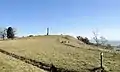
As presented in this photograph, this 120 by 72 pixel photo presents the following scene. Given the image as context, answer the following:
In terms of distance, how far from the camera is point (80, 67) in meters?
29.3

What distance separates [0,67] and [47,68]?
21.9 feet

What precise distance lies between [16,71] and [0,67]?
1665mm

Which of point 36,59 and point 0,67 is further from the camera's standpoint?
point 36,59

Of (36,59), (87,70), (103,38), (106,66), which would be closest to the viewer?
(87,70)

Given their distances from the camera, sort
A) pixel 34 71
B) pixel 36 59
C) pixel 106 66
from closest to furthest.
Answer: pixel 34 71, pixel 106 66, pixel 36 59

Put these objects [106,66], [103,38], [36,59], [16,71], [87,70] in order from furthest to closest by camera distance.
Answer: [103,38] → [36,59] → [106,66] → [87,70] → [16,71]

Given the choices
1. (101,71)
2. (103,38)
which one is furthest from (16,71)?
(103,38)

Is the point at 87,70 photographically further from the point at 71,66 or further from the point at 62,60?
the point at 62,60

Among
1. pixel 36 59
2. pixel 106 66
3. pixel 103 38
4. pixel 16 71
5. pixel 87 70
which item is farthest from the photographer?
pixel 103 38

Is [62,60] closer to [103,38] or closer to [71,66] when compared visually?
[71,66]

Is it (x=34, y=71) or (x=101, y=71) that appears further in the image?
(x=101, y=71)

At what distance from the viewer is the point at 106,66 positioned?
30.6m

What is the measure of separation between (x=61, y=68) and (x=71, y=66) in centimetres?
143

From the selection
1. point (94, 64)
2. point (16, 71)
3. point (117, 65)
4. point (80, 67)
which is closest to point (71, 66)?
point (80, 67)
